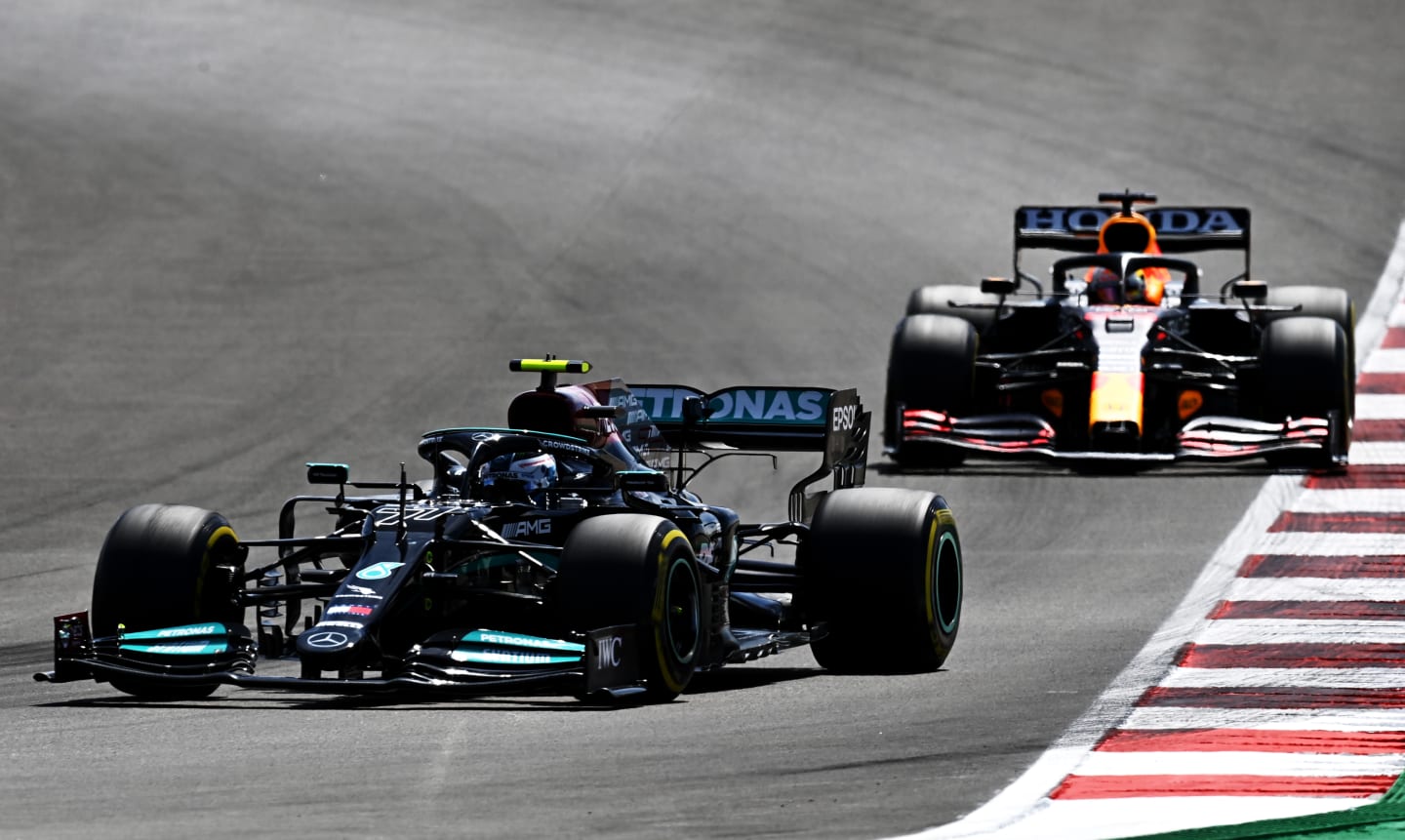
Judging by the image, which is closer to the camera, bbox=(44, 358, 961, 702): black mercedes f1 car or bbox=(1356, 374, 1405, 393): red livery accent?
bbox=(44, 358, 961, 702): black mercedes f1 car

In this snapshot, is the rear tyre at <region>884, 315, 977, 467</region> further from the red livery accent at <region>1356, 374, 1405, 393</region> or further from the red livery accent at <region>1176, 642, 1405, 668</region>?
the red livery accent at <region>1176, 642, 1405, 668</region>

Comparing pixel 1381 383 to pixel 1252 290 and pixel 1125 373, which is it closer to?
pixel 1252 290

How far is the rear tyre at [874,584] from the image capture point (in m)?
13.2

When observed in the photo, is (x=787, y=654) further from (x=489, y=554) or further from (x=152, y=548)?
(x=152, y=548)

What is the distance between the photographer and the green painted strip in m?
7.99

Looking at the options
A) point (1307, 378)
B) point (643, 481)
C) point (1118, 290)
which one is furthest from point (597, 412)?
point (1118, 290)

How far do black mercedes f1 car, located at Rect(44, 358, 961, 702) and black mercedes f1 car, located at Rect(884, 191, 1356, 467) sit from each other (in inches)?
271

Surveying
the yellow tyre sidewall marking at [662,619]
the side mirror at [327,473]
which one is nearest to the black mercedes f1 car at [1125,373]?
the side mirror at [327,473]

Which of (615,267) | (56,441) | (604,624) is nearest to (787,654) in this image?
(604,624)

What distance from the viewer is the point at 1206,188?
102ft

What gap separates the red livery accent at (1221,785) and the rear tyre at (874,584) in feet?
13.0

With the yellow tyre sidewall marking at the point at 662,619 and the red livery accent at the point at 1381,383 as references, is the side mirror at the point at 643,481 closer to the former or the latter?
the yellow tyre sidewall marking at the point at 662,619

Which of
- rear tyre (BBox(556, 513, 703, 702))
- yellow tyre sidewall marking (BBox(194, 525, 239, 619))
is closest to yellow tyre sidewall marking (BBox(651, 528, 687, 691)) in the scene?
rear tyre (BBox(556, 513, 703, 702))

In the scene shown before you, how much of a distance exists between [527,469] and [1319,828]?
578 centimetres
